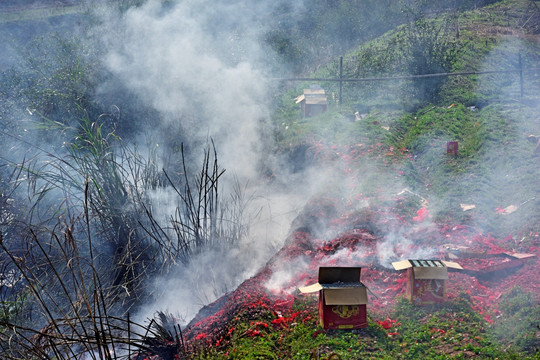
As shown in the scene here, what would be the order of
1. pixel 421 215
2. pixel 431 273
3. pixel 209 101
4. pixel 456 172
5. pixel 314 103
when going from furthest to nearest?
1. pixel 314 103
2. pixel 209 101
3. pixel 456 172
4. pixel 421 215
5. pixel 431 273

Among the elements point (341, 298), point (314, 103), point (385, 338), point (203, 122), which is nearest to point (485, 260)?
point (385, 338)

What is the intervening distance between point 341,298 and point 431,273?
1.15 meters

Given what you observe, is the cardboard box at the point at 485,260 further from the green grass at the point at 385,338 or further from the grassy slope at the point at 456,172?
the green grass at the point at 385,338

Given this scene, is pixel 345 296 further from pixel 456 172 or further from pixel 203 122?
pixel 203 122

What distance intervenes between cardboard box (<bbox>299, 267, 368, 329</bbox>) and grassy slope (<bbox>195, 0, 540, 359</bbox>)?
0.39 ft

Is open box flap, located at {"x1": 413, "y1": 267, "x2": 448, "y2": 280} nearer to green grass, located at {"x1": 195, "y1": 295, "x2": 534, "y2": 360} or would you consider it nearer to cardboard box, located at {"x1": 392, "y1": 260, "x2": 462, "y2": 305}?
cardboard box, located at {"x1": 392, "y1": 260, "x2": 462, "y2": 305}

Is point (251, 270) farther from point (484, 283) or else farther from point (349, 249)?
point (484, 283)

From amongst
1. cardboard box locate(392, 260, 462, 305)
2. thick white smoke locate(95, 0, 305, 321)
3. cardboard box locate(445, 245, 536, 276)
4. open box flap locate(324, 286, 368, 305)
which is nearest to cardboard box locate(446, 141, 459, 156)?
thick white smoke locate(95, 0, 305, 321)

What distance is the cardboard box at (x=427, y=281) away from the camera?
499 cm

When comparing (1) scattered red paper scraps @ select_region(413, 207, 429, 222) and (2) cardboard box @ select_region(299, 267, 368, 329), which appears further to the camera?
(1) scattered red paper scraps @ select_region(413, 207, 429, 222)

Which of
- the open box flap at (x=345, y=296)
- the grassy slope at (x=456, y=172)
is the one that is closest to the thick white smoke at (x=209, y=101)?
the grassy slope at (x=456, y=172)

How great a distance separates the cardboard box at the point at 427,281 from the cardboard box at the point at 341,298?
713mm

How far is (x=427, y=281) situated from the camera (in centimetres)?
502

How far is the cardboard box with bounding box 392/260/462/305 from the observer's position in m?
4.99
